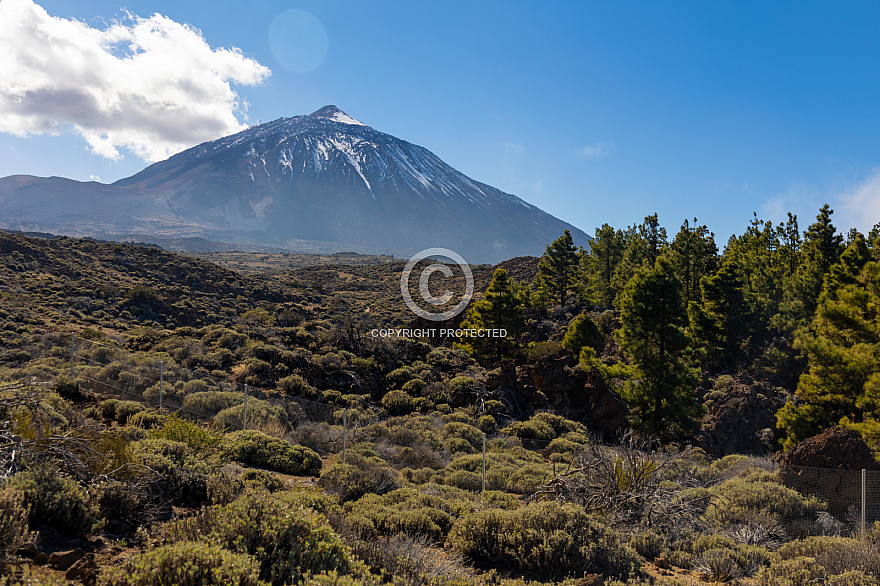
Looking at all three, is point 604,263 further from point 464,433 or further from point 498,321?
point 464,433

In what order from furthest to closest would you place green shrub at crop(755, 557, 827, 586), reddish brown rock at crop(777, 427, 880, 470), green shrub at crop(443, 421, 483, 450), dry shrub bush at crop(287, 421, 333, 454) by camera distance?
1. green shrub at crop(443, 421, 483, 450)
2. dry shrub bush at crop(287, 421, 333, 454)
3. reddish brown rock at crop(777, 427, 880, 470)
4. green shrub at crop(755, 557, 827, 586)

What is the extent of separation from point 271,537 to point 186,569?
31.0 inches

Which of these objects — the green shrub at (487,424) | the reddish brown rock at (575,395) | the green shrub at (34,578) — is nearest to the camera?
the green shrub at (34,578)

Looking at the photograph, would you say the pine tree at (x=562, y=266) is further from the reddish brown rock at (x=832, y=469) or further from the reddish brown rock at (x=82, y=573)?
the reddish brown rock at (x=82, y=573)

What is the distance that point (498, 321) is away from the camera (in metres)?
25.6

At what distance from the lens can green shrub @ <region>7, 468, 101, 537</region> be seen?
11.6 feet

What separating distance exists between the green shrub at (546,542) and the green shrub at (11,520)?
12.8 feet

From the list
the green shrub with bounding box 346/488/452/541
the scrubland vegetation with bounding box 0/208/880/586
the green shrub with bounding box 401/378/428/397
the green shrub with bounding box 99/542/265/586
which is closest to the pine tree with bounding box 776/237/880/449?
the scrubland vegetation with bounding box 0/208/880/586

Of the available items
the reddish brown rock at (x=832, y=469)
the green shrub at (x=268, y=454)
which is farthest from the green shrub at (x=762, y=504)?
the green shrub at (x=268, y=454)

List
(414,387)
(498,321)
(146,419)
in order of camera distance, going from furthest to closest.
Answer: (498,321) < (414,387) < (146,419)

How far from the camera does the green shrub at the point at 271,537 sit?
10.9ft

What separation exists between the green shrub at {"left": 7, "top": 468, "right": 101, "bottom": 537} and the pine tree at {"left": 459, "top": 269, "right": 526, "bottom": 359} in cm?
2205

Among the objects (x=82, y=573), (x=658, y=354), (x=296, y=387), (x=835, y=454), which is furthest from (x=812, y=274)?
(x=82, y=573)

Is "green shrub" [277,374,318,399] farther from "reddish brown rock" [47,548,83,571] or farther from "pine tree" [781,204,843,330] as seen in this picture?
"pine tree" [781,204,843,330]
